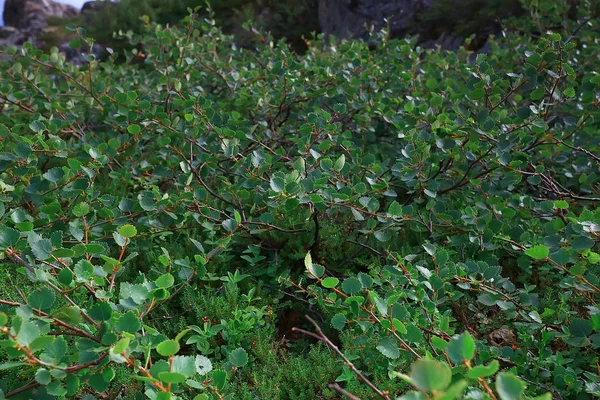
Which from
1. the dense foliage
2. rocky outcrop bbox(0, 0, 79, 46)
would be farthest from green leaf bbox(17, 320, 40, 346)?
rocky outcrop bbox(0, 0, 79, 46)

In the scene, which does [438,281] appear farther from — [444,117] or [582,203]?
[582,203]

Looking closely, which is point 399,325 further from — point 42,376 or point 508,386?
point 42,376

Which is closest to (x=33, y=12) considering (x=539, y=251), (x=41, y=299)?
(x=41, y=299)

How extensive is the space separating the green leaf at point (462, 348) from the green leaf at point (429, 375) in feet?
0.38

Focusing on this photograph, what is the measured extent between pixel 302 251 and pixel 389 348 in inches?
35.1

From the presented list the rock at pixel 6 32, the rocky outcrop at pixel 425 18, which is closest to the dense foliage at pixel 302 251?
the rocky outcrop at pixel 425 18

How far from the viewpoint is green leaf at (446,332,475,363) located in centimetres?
78

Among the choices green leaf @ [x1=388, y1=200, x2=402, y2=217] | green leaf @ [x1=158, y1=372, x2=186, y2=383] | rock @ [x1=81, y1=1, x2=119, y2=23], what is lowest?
rock @ [x1=81, y1=1, x2=119, y2=23]

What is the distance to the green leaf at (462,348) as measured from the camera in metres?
0.78

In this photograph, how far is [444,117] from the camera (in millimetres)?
2146

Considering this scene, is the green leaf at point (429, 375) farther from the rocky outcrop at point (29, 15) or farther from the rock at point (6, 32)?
the rock at point (6, 32)

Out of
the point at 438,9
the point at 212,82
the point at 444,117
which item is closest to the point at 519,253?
the point at 444,117

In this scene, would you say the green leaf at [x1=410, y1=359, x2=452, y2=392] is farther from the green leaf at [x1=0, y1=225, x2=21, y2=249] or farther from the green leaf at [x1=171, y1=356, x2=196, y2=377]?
the green leaf at [x1=0, y1=225, x2=21, y2=249]

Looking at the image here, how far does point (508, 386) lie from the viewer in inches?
29.6
